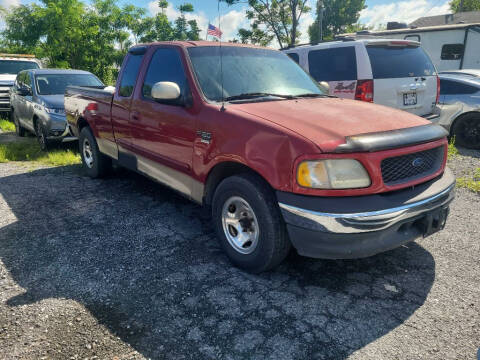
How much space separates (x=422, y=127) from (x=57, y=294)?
3.11 m

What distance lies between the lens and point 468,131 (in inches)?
292

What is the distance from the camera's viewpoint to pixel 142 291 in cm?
285

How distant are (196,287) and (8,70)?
542 inches

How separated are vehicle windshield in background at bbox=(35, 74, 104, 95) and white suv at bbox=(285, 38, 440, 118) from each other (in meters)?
5.33

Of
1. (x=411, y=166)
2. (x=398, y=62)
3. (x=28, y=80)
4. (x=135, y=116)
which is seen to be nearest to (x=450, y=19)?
(x=398, y=62)

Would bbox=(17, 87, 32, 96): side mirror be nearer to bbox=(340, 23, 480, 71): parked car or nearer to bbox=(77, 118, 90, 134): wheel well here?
bbox=(77, 118, 90, 134): wheel well

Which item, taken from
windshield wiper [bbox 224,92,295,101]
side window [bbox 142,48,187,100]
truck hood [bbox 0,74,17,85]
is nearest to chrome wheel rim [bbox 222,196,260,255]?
windshield wiper [bbox 224,92,295,101]

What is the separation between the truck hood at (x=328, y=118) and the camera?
255 centimetres

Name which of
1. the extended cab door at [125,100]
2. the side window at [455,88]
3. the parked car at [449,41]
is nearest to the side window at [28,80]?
the extended cab door at [125,100]

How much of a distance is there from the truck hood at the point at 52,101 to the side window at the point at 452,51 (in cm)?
1406

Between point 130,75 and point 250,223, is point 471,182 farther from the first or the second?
point 130,75

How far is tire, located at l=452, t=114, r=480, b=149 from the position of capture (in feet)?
24.0

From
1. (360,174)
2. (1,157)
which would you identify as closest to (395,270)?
(360,174)

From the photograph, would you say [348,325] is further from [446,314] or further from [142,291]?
[142,291]
